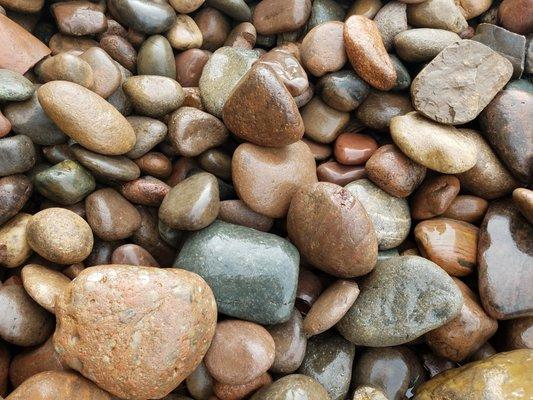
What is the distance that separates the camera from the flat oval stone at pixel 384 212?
2.82m

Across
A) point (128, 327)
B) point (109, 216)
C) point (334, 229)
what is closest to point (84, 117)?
point (109, 216)

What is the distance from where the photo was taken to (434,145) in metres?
2.77

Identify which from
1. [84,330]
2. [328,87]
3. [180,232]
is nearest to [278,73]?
[328,87]

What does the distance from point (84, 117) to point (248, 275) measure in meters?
1.17

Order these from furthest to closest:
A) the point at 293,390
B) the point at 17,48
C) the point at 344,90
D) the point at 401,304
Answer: the point at 344,90 < the point at 17,48 < the point at 401,304 < the point at 293,390

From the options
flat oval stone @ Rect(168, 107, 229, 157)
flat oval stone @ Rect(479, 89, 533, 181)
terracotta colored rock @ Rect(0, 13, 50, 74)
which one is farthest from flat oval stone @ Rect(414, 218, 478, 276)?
terracotta colored rock @ Rect(0, 13, 50, 74)

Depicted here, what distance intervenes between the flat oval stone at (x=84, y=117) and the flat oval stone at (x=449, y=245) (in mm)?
1734

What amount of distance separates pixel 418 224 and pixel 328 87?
969mm

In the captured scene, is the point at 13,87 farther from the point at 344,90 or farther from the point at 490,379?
the point at 490,379

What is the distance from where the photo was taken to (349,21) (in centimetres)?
304

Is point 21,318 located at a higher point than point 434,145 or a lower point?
lower

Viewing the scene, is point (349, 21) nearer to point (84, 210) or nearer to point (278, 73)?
point (278, 73)

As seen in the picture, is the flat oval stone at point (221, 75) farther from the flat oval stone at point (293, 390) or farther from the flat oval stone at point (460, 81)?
the flat oval stone at point (293, 390)

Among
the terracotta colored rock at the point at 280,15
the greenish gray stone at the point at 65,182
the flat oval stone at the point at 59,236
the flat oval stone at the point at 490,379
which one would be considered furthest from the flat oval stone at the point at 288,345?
the terracotta colored rock at the point at 280,15
